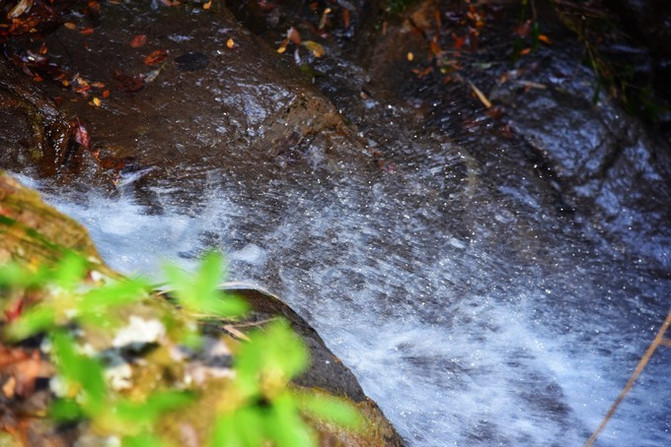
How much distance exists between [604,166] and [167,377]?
324 cm

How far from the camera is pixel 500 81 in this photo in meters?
3.80

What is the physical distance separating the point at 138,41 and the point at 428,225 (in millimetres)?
2449

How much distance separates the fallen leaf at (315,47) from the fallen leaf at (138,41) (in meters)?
1.16

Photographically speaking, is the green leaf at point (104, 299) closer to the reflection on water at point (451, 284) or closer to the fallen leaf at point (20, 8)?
the reflection on water at point (451, 284)

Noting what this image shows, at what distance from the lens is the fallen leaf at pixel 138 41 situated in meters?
3.70

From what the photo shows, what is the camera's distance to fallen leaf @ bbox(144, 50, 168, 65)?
3661 mm

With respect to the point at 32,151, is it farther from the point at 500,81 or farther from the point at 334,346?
the point at 500,81

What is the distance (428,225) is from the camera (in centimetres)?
357

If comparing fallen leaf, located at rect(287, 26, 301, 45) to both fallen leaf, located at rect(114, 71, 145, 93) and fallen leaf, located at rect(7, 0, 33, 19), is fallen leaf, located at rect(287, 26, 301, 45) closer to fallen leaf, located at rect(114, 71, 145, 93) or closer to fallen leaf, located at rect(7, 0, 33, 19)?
fallen leaf, located at rect(114, 71, 145, 93)

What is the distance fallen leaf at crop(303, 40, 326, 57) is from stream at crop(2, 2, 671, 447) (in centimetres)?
37

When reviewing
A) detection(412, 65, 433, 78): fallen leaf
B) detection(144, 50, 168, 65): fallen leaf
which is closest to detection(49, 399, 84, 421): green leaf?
detection(144, 50, 168, 65): fallen leaf

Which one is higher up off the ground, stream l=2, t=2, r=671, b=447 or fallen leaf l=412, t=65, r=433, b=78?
fallen leaf l=412, t=65, r=433, b=78

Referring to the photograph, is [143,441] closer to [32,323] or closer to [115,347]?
[115,347]

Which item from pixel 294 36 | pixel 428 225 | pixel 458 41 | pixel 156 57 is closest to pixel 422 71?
pixel 458 41
